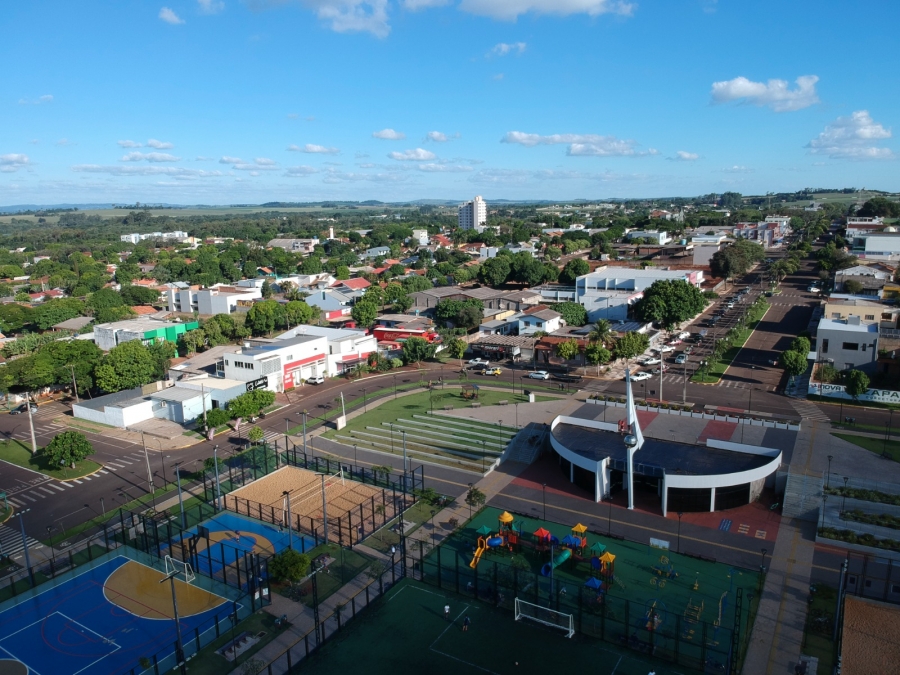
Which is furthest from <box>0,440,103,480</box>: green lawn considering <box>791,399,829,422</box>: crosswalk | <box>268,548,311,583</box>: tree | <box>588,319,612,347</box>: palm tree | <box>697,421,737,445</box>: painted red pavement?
<box>791,399,829,422</box>: crosswalk

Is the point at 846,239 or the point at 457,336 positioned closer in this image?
the point at 457,336

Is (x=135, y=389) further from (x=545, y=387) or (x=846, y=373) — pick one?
(x=846, y=373)

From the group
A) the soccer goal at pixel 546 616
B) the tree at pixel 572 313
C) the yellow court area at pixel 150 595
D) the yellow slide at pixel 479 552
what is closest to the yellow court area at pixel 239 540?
the yellow court area at pixel 150 595

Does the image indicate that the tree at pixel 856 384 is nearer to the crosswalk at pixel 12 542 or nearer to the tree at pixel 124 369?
the crosswalk at pixel 12 542

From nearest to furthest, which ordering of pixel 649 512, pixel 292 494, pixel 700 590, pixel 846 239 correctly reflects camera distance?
pixel 700 590 < pixel 649 512 < pixel 292 494 < pixel 846 239

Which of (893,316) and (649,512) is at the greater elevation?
(893,316)

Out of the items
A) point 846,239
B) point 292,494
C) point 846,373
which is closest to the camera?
point 292,494

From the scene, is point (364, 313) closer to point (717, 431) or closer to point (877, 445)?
point (717, 431)

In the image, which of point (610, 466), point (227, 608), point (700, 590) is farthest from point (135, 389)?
point (700, 590)
